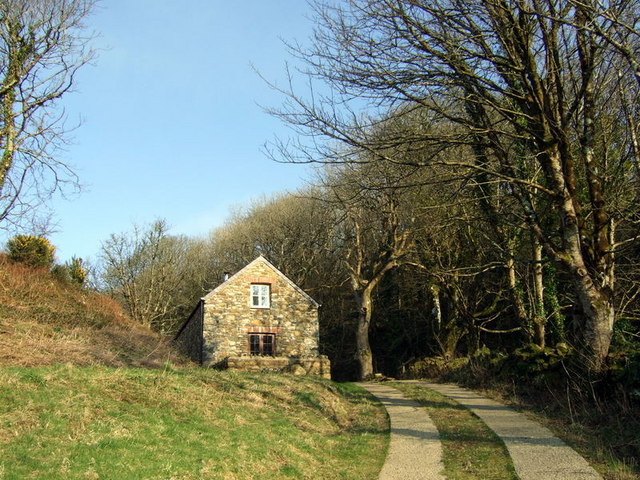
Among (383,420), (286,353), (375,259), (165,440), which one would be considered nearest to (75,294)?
(286,353)

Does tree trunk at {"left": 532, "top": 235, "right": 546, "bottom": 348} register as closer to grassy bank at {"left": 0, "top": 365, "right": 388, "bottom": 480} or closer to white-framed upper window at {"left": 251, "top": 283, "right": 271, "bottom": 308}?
grassy bank at {"left": 0, "top": 365, "right": 388, "bottom": 480}

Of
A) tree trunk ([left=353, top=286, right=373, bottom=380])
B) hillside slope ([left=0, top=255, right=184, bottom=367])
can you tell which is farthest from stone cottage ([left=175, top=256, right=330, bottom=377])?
hillside slope ([left=0, top=255, right=184, bottom=367])

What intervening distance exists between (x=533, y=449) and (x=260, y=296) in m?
20.8

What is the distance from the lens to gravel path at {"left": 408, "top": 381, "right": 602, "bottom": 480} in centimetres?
661

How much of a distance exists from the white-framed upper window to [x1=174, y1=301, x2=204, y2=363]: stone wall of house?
2.61 metres

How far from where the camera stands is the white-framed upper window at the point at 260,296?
27594 millimetres

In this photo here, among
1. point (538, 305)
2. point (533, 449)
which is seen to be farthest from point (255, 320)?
point (533, 449)

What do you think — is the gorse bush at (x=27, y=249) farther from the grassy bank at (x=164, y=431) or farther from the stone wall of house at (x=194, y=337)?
the grassy bank at (x=164, y=431)

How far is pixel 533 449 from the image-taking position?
7785mm

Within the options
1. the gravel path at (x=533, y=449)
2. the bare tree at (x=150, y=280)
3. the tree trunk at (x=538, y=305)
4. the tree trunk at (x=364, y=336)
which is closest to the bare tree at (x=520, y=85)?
the gravel path at (x=533, y=449)

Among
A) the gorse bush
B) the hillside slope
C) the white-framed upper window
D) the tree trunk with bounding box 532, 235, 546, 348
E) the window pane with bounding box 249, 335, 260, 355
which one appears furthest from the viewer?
the white-framed upper window

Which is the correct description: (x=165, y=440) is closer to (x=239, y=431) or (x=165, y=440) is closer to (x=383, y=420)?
(x=239, y=431)

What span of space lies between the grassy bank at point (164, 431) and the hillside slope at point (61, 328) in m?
4.96

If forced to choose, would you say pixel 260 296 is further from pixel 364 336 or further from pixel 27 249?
pixel 27 249
